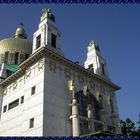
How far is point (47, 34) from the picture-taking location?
23250 millimetres

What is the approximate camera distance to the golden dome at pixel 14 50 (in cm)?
3488

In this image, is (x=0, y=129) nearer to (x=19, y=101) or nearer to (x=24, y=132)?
(x=19, y=101)

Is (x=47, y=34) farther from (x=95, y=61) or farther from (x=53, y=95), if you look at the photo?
(x=95, y=61)

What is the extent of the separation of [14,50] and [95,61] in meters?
14.3

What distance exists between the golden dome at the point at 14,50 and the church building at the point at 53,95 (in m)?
6.89

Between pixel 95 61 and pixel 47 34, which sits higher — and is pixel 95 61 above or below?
below

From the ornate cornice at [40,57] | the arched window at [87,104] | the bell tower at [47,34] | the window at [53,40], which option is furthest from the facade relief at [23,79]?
the arched window at [87,104]

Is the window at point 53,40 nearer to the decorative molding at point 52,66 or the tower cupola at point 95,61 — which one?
the decorative molding at point 52,66

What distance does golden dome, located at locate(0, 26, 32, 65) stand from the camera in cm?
3488

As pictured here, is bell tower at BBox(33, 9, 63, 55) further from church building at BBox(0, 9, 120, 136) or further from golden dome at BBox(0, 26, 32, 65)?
golden dome at BBox(0, 26, 32, 65)

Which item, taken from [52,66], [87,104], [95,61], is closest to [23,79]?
[52,66]

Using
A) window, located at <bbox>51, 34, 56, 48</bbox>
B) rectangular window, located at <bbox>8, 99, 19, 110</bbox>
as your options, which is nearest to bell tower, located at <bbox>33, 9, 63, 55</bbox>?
window, located at <bbox>51, 34, 56, 48</bbox>

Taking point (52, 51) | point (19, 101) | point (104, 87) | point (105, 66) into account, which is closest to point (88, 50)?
point (105, 66)

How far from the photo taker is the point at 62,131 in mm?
18984
